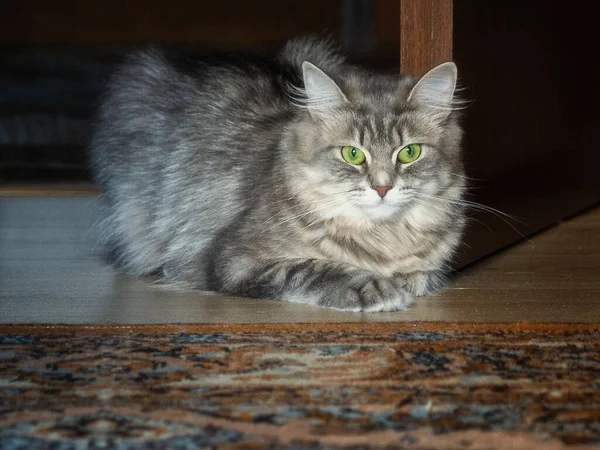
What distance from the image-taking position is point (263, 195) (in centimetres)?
295

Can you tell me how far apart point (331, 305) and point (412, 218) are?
0.38m

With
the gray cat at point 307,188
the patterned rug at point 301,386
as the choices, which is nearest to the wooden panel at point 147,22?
the gray cat at point 307,188

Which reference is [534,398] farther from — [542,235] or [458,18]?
[542,235]

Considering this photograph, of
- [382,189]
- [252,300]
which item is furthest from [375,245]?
[252,300]

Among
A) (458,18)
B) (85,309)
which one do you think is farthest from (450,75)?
(85,309)

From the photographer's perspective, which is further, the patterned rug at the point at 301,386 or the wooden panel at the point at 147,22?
the wooden panel at the point at 147,22

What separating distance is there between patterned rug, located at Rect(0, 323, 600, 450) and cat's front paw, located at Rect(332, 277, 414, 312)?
165mm

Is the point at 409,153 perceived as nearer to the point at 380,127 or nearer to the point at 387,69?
the point at 380,127

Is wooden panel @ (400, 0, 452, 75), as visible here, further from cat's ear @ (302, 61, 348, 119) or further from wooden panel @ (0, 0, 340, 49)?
wooden panel @ (0, 0, 340, 49)

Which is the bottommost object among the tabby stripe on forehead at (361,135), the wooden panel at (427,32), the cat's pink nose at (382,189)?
the cat's pink nose at (382,189)

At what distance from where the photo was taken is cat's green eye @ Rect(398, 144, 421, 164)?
276cm

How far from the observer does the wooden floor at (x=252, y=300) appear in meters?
2.62

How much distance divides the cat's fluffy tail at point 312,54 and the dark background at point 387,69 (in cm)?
57

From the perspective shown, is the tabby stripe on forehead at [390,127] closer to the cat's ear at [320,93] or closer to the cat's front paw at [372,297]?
the cat's ear at [320,93]
